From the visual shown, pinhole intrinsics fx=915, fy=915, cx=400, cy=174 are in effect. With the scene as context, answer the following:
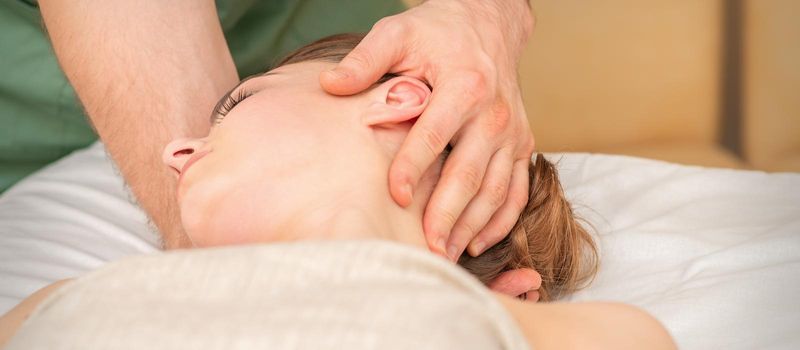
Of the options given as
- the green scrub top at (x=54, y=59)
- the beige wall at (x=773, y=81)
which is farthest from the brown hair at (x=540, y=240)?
the beige wall at (x=773, y=81)

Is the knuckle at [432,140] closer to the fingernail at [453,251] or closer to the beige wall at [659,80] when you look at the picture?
the fingernail at [453,251]

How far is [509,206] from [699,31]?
0.94 m

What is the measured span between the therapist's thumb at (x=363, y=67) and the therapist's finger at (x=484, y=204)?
0.17 m

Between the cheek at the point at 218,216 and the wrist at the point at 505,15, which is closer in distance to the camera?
the cheek at the point at 218,216

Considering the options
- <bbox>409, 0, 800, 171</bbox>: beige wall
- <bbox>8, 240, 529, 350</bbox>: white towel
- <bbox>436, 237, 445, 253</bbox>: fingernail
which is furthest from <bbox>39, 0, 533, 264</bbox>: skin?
<bbox>409, 0, 800, 171</bbox>: beige wall

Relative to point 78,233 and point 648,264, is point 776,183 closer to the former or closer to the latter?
point 648,264

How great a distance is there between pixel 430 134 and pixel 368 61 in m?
0.11

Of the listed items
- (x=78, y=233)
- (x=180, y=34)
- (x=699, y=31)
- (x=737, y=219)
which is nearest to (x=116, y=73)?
(x=180, y=34)

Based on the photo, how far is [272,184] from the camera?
2.97 feet

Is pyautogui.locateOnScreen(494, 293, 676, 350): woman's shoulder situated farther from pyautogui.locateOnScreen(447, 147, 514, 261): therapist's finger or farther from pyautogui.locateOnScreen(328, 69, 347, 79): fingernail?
pyautogui.locateOnScreen(328, 69, 347, 79): fingernail

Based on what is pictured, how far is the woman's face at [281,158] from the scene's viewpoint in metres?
0.90

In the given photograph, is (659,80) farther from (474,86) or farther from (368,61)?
(368,61)

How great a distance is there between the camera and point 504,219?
1086mm

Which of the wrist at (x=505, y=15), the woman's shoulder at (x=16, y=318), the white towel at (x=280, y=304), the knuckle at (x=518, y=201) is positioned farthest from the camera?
the wrist at (x=505, y=15)
